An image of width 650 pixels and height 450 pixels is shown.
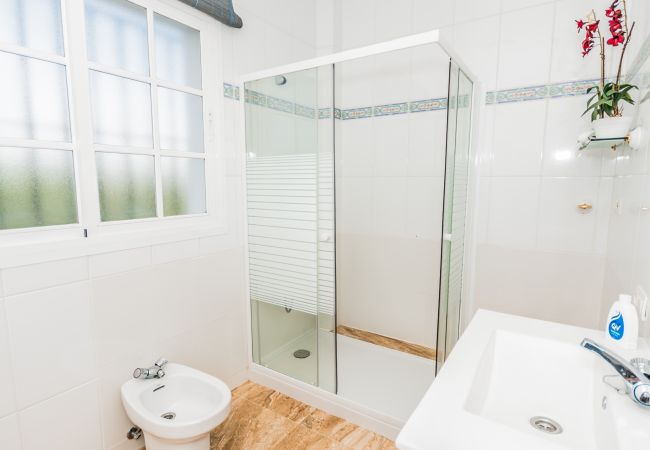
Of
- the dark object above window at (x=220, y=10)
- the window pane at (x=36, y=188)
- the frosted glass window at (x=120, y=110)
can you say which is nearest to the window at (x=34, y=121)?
the window pane at (x=36, y=188)

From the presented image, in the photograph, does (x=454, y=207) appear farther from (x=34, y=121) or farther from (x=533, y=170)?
(x=34, y=121)

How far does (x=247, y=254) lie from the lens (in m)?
2.22

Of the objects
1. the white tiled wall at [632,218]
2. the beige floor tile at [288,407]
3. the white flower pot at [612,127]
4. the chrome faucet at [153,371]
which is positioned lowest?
the beige floor tile at [288,407]

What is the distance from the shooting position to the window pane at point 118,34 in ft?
4.95

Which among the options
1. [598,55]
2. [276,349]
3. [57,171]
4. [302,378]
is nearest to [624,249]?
[598,55]

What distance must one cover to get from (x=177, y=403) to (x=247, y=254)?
2.88 feet

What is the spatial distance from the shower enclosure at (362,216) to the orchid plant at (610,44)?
570 mm

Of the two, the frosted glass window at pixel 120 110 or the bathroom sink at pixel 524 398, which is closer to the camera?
the bathroom sink at pixel 524 398

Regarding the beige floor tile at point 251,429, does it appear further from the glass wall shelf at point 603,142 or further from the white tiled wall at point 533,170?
the glass wall shelf at point 603,142

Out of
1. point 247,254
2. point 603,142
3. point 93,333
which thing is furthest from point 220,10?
point 603,142

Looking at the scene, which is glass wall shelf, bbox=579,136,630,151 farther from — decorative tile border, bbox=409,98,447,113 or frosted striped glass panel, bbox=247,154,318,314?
frosted striped glass panel, bbox=247,154,318,314

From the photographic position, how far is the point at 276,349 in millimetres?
2305

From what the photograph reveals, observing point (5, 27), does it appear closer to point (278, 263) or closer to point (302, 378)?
point (278, 263)

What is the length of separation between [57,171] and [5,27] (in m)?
0.52
